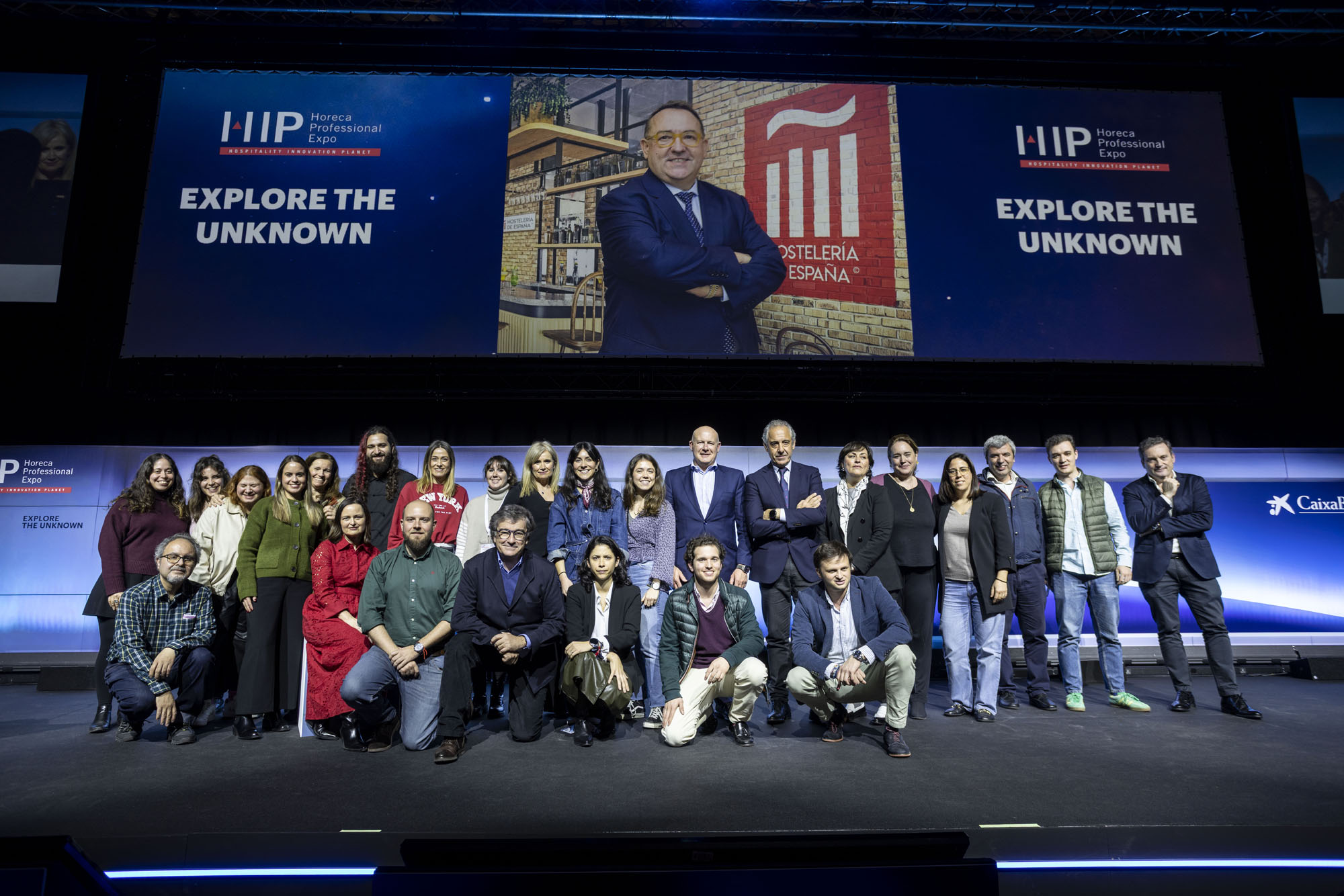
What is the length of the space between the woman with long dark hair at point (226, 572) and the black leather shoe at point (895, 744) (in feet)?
10.1

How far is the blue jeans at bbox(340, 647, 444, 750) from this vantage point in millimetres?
3084

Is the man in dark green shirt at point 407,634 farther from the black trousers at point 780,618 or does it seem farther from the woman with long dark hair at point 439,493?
the black trousers at point 780,618

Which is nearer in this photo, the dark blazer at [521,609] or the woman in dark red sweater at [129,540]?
the dark blazer at [521,609]

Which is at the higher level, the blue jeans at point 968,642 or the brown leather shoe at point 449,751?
the blue jeans at point 968,642

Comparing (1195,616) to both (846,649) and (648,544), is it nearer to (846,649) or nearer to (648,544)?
(846,649)

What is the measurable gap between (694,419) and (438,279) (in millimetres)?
2176

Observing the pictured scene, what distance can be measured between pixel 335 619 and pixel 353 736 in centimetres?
54

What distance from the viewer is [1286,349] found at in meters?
5.57

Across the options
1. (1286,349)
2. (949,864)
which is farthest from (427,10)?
(1286,349)

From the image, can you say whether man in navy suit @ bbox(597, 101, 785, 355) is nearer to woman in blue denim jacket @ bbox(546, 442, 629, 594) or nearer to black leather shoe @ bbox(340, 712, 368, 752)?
woman in blue denim jacket @ bbox(546, 442, 629, 594)

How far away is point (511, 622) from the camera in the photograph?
3203mm

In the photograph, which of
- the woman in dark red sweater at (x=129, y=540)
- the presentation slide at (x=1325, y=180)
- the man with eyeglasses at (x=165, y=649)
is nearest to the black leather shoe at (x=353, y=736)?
the man with eyeglasses at (x=165, y=649)

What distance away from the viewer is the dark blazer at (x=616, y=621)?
329 centimetres

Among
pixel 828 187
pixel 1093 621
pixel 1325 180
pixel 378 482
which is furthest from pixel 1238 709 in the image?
pixel 378 482
